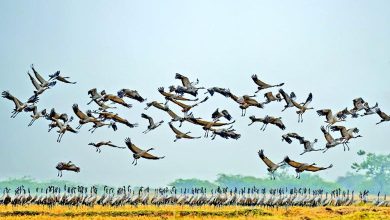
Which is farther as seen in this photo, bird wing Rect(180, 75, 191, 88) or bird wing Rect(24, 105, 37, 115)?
bird wing Rect(24, 105, 37, 115)

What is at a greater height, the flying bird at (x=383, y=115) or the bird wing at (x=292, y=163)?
the flying bird at (x=383, y=115)

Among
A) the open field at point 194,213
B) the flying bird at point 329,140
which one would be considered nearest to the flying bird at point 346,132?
the flying bird at point 329,140

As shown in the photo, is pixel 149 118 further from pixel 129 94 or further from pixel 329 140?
pixel 329 140

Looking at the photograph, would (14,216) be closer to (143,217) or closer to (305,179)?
(143,217)

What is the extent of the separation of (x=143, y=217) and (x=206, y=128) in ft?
38.9

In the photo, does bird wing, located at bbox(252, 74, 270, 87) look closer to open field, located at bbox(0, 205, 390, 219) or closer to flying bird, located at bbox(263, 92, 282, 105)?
flying bird, located at bbox(263, 92, 282, 105)

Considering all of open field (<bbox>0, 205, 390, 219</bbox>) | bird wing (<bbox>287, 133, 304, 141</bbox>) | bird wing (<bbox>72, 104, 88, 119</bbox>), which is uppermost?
bird wing (<bbox>72, 104, 88, 119</bbox>)

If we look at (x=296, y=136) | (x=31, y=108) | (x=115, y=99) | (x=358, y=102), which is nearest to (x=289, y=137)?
(x=296, y=136)

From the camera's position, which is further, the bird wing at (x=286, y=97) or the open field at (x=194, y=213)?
the open field at (x=194, y=213)

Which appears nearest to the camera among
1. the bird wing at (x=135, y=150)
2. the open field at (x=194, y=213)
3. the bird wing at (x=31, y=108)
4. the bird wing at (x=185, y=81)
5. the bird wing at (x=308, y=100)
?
the bird wing at (x=135, y=150)

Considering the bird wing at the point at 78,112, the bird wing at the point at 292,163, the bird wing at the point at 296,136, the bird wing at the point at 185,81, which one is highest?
the bird wing at the point at 185,81

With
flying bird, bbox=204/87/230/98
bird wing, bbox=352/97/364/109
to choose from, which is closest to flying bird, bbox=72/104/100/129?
flying bird, bbox=204/87/230/98

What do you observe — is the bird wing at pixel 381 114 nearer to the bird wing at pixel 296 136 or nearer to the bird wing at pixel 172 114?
the bird wing at pixel 296 136

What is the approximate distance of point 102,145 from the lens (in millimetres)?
40469
